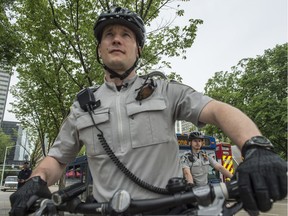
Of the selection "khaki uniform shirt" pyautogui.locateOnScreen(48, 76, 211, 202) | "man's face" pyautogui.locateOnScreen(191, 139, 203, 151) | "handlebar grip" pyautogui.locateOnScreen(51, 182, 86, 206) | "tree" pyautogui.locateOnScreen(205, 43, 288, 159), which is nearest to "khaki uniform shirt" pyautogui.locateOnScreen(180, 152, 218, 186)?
"man's face" pyautogui.locateOnScreen(191, 139, 203, 151)

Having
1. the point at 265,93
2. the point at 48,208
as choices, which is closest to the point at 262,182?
the point at 48,208

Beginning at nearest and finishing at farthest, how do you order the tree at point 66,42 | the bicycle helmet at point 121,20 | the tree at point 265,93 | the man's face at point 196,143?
the bicycle helmet at point 121,20 → the man's face at point 196,143 → the tree at point 66,42 → the tree at point 265,93

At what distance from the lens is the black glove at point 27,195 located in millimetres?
1577

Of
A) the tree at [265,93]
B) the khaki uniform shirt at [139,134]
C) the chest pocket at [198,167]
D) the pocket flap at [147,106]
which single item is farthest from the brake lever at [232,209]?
the tree at [265,93]

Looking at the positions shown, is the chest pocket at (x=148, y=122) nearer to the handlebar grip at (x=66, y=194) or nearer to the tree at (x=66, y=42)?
the handlebar grip at (x=66, y=194)

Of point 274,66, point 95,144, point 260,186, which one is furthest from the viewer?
point 274,66

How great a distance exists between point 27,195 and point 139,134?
750mm

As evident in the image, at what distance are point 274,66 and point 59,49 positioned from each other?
22845mm

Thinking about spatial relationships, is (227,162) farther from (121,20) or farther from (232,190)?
(232,190)

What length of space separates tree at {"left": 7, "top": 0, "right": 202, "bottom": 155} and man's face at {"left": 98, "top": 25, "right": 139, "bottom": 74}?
22.5 ft

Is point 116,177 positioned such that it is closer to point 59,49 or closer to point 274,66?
point 59,49

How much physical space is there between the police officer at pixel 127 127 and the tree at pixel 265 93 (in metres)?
24.3

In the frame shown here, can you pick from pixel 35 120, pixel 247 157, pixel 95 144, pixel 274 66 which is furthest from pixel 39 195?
pixel 274 66

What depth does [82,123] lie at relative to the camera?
192 centimetres
